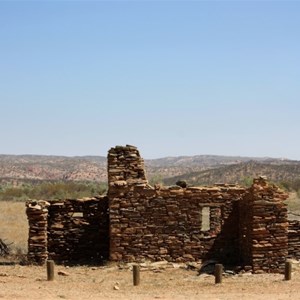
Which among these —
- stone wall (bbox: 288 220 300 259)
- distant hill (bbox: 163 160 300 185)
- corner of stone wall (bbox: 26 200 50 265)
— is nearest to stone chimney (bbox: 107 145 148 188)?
corner of stone wall (bbox: 26 200 50 265)

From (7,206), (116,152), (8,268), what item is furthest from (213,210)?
(7,206)

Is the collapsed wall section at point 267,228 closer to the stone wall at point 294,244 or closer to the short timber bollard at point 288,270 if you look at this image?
the short timber bollard at point 288,270

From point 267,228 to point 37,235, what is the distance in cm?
737

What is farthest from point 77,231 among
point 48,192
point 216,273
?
point 48,192

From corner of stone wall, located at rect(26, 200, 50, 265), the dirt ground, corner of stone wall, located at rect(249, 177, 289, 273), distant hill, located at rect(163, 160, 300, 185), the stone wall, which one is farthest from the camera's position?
distant hill, located at rect(163, 160, 300, 185)

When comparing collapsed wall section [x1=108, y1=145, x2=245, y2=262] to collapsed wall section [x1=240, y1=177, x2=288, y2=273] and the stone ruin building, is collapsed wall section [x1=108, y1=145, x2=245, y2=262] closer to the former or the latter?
the stone ruin building

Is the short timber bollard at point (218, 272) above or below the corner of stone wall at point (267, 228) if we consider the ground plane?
below

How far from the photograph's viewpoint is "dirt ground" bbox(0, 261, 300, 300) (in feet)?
50.4

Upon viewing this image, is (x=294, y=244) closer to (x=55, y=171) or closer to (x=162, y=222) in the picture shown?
(x=162, y=222)

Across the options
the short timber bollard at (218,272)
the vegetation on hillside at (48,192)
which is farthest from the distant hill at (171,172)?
the short timber bollard at (218,272)

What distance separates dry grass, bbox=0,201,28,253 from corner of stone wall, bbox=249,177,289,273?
970 centimetres

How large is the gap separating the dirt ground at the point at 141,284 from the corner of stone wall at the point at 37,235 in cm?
79

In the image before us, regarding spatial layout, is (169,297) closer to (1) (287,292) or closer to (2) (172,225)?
(1) (287,292)

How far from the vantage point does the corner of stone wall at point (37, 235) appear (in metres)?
20.7
